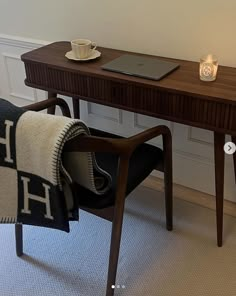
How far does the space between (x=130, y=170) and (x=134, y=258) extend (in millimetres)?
448

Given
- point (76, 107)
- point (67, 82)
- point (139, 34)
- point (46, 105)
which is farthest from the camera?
point (76, 107)

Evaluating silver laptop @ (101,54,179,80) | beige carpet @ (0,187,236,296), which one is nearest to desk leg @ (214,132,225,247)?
beige carpet @ (0,187,236,296)

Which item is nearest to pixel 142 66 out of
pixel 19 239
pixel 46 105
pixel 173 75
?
pixel 173 75

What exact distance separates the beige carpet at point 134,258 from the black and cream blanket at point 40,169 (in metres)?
0.41

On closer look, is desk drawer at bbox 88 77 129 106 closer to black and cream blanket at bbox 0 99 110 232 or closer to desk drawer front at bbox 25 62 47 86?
desk drawer front at bbox 25 62 47 86

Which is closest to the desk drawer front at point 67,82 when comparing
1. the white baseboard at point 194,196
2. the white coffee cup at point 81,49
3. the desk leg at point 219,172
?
the white coffee cup at point 81,49

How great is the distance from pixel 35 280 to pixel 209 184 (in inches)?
37.3

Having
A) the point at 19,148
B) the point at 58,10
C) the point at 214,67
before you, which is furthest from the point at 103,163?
the point at 58,10

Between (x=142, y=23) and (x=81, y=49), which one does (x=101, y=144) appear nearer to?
(x=81, y=49)

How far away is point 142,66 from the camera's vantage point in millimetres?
1503

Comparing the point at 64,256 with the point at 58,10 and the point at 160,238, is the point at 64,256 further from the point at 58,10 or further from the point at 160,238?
the point at 58,10

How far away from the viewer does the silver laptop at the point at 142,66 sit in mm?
1429

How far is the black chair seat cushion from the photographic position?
123cm

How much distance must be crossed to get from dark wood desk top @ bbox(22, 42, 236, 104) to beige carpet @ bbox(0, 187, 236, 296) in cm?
71
